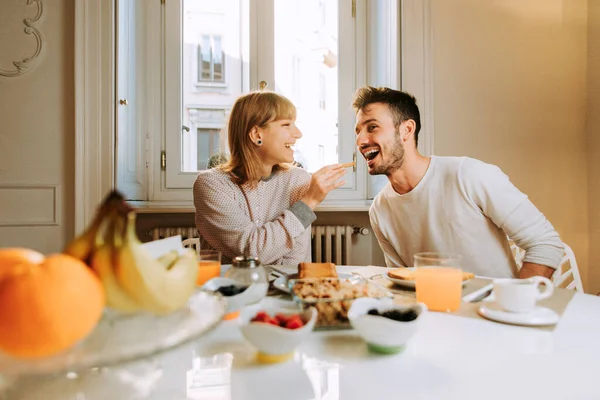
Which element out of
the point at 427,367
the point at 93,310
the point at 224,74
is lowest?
the point at 427,367

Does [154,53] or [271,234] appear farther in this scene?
[154,53]

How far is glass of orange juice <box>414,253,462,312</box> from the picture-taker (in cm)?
84

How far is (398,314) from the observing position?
645 mm

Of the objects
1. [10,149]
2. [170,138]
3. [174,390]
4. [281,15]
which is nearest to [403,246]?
[174,390]

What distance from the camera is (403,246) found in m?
1.57

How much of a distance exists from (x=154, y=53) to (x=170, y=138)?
0.53m

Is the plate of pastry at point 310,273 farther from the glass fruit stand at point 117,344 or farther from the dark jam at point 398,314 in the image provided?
the glass fruit stand at point 117,344

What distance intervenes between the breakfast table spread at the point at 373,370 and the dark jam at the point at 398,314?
50 mm

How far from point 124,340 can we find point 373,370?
0.33 metres

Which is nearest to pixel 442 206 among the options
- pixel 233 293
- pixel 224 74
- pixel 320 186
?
pixel 320 186

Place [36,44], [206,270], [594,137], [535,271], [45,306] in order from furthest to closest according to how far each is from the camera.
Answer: [594,137] → [36,44] → [535,271] → [206,270] → [45,306]

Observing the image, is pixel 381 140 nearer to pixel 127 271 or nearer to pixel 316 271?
pixel 316 271

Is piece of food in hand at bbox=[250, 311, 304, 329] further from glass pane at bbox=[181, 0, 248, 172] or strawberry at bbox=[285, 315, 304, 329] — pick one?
glass pane at bbox=[181, 0, 248, 172]

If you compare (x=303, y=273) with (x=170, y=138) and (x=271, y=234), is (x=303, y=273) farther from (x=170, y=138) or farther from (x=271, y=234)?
(x=170, y=138)
